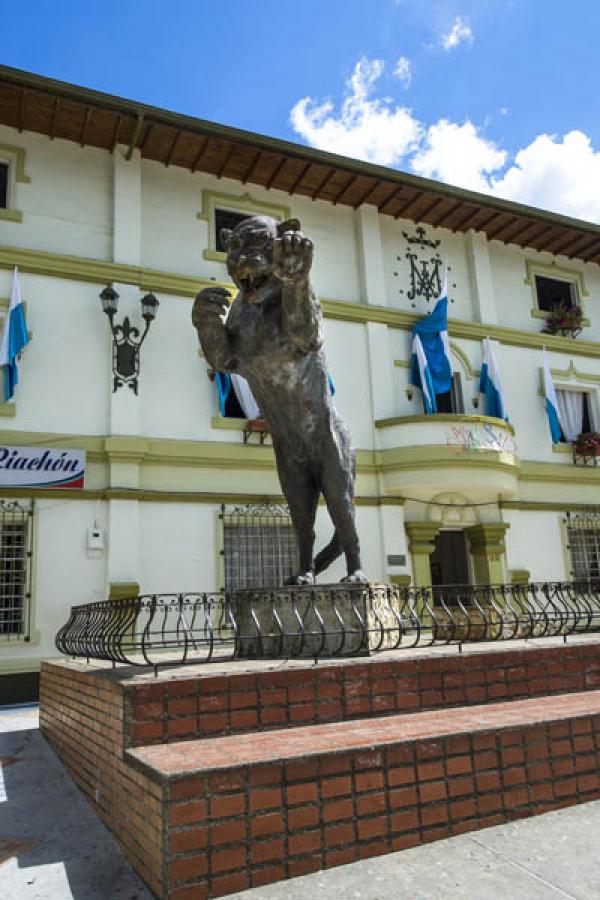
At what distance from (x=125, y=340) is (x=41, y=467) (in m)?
2.66

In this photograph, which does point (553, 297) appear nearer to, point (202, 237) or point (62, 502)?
point (202, 237)

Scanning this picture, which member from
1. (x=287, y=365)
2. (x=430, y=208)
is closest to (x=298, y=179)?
(x=430, y=208)

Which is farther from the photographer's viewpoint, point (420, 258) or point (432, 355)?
point (420, 258)

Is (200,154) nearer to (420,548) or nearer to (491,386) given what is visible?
(491,386)

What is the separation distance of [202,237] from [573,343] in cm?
902

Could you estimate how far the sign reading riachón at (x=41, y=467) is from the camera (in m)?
11.1

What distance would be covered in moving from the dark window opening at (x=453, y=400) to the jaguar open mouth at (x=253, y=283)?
10.9 metres

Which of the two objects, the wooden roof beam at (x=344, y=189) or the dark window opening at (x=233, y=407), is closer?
the dark window opening at (x=233, y=407)

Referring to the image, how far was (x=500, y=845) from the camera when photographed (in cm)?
313

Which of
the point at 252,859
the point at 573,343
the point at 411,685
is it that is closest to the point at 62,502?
the point at 411,685

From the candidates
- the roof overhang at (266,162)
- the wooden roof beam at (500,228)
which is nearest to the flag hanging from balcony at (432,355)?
the roof overhang at (266,162)

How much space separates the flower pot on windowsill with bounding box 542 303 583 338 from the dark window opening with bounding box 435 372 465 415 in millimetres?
2809

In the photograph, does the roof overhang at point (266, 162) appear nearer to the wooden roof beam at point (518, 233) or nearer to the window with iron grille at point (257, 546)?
the wooden roof beam at point (518, 233)

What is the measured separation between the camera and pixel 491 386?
15188mm
